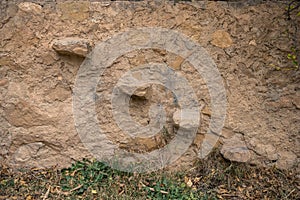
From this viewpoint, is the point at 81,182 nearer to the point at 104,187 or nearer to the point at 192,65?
the point at 104,187

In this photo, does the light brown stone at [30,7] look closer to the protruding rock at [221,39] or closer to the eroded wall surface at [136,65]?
the eroded wall surface at [136,65]

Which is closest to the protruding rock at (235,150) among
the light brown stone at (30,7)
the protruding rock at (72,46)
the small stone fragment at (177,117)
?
the small stone fragment at (177,117)

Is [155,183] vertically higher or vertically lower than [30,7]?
lower

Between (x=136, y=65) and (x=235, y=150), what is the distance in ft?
3.22

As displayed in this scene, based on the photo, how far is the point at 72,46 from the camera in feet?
8.12

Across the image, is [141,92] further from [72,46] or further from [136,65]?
[72,46]

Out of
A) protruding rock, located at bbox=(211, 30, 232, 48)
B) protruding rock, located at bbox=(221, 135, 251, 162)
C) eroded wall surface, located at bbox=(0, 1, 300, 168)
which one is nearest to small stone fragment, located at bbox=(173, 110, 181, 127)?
eroded wall surface, located at bbox=(0, 1, 300, 168)

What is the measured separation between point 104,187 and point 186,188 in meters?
0.58

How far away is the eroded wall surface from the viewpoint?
2529mm

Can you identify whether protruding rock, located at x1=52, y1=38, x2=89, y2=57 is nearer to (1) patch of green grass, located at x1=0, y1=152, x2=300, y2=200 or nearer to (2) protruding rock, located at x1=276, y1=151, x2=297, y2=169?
(1) patch of green grass, located at x1=0, y1=152, x2=300, y2=200

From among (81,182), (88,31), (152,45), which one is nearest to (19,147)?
(81,182)

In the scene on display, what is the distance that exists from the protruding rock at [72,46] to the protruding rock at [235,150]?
127 centimetres

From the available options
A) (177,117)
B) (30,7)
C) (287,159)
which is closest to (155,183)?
(177,117)

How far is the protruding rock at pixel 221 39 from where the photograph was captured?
260 centimetres
